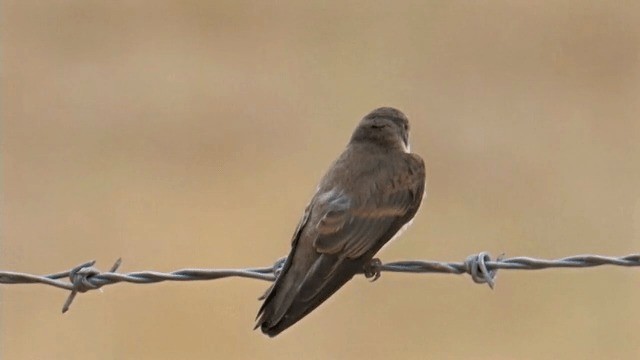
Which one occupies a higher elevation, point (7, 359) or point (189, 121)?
point (189, 121)

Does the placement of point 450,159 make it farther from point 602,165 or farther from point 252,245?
point 252,245

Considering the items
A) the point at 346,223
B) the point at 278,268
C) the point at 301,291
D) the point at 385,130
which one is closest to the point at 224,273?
the point at 301,291

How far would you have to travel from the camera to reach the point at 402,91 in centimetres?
1363

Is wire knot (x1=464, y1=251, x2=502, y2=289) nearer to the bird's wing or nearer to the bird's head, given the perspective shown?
the bird's wing

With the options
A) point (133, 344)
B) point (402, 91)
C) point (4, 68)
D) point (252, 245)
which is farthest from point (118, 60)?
point (133, 344)

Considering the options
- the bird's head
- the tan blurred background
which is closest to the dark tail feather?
the bird's head

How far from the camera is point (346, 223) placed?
6.12 metres

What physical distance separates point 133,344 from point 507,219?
3138mm

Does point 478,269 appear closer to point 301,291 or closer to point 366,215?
point 301,291

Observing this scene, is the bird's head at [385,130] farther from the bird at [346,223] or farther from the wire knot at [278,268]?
the wire knot at [278,268]

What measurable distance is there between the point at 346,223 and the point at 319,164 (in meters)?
6.08

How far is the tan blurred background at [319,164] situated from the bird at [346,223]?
3.60 metres

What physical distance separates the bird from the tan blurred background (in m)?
3.60

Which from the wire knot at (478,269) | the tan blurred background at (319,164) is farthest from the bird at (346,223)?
the tan blurred background at (319,164)
